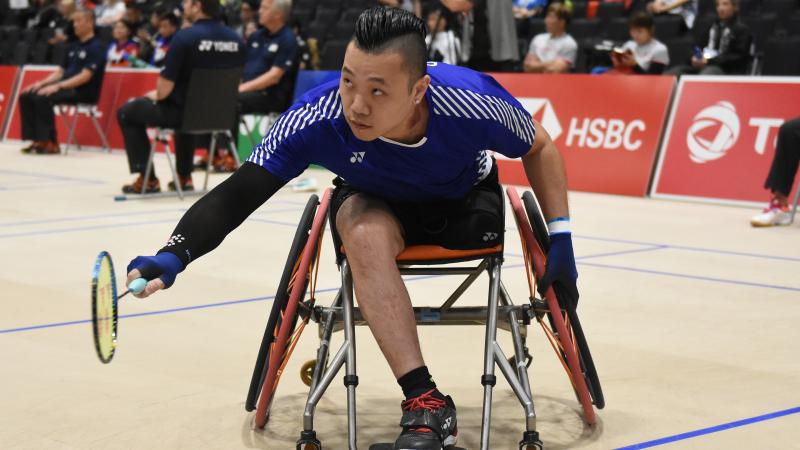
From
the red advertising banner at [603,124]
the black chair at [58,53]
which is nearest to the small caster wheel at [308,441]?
the red advertising banner at [603,124]

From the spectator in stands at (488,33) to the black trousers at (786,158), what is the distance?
3.31 meters

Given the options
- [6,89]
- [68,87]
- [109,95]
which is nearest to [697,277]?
[68,87]

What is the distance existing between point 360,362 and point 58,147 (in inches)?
Answer: 427

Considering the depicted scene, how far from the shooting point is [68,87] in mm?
13172

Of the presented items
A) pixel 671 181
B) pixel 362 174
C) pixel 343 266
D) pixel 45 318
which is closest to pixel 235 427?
pixel 343 266

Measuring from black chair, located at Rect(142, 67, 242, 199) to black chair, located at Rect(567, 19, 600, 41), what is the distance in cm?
489

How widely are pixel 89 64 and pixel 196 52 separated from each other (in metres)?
4.43

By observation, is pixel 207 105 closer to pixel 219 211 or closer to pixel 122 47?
pixel 122 47

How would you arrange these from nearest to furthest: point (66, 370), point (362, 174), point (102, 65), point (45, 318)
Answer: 1. point (362, 174)
2. point (66, 370)
3. point (45, 318)
4. point (102, 65)

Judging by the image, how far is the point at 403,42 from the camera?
9.17ft

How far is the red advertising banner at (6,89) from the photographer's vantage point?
15.5 metres

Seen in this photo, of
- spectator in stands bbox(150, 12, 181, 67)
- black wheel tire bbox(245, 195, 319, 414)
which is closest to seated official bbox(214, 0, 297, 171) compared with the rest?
spectator in stands bbox(150, 12, 181, 67)

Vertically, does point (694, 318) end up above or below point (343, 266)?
below

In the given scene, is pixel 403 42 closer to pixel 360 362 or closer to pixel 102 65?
pixel 360 362
